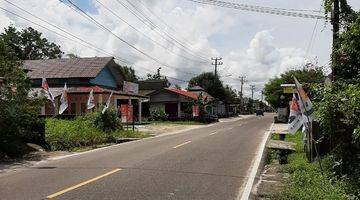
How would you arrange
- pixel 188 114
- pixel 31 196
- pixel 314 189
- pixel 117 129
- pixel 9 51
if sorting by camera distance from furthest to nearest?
pixel 188 114
pixel 117 129
pixel 9 51
pixel 314 189
pixel 31 196

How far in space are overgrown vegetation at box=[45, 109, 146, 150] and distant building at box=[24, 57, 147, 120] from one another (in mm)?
12321

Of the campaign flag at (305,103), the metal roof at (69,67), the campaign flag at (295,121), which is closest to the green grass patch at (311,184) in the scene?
the campaign flag at (295,121)

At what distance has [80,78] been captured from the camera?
157 feet

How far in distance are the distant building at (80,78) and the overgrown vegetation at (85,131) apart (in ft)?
40.4

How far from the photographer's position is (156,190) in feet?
34.1

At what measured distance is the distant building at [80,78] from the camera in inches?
1738

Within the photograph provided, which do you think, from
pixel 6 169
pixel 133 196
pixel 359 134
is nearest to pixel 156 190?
pixel 133 196

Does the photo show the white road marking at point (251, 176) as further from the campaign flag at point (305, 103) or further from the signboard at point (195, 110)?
the signboard at point (195, 110)

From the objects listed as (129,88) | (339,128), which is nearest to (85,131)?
(339,128)

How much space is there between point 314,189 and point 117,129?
863 inches

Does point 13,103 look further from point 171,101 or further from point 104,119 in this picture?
point 171,101

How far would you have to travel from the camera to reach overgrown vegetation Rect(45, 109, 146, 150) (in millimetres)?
22038

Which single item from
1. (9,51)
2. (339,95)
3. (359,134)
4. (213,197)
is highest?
(9,51)

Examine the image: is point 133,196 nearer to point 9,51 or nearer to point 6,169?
point 6,169
